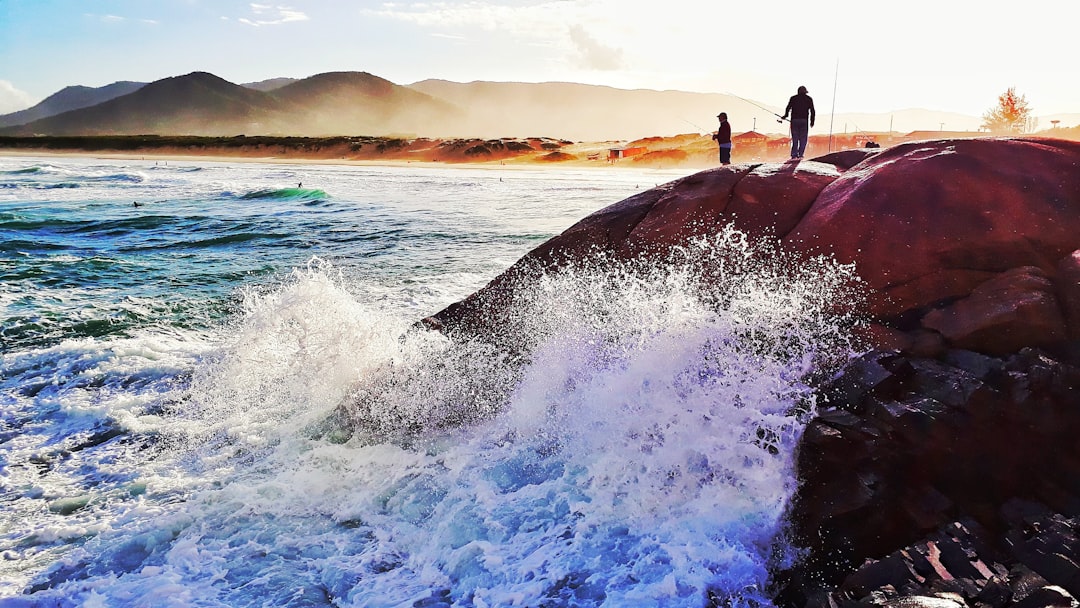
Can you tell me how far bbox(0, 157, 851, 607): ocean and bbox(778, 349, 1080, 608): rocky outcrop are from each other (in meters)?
0.35

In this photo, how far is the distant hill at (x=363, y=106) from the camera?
160500 mm

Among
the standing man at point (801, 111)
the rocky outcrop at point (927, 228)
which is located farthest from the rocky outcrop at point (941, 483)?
the standing man at point (801, 111)

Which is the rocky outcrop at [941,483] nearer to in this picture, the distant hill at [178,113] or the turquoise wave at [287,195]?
the turquoise wave at [287,195]

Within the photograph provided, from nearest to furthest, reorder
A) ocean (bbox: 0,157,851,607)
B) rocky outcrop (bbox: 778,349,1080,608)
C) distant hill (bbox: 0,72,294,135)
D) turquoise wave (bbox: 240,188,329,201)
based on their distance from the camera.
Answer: rocky outcrop (bbox: 778,349,1080,608), ocean (bbox: 0,157,851,607), turquoise wave (bbox: 240,188,329,201), distant hill (bbox: 0,72,294,135)

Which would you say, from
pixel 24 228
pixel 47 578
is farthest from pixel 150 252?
pixel 47 578

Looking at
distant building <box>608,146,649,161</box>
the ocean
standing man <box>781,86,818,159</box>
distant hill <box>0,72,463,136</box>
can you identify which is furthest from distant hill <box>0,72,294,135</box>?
the ocean

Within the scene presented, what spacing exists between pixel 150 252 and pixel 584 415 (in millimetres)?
12891

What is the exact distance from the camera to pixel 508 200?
76.4ft

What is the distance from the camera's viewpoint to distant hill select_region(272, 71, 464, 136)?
160500 millimetres

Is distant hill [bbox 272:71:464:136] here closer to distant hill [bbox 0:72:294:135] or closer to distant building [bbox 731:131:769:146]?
distant hill [bbox 0:72:294:135]

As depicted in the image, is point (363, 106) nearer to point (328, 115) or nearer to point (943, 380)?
point (328, 115)

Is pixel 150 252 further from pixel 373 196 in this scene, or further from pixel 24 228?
pixel 373 196

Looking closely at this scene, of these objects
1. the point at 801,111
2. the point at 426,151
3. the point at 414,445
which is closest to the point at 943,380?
the point at 414,445

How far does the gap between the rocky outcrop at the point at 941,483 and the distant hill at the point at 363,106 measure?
528 ft
